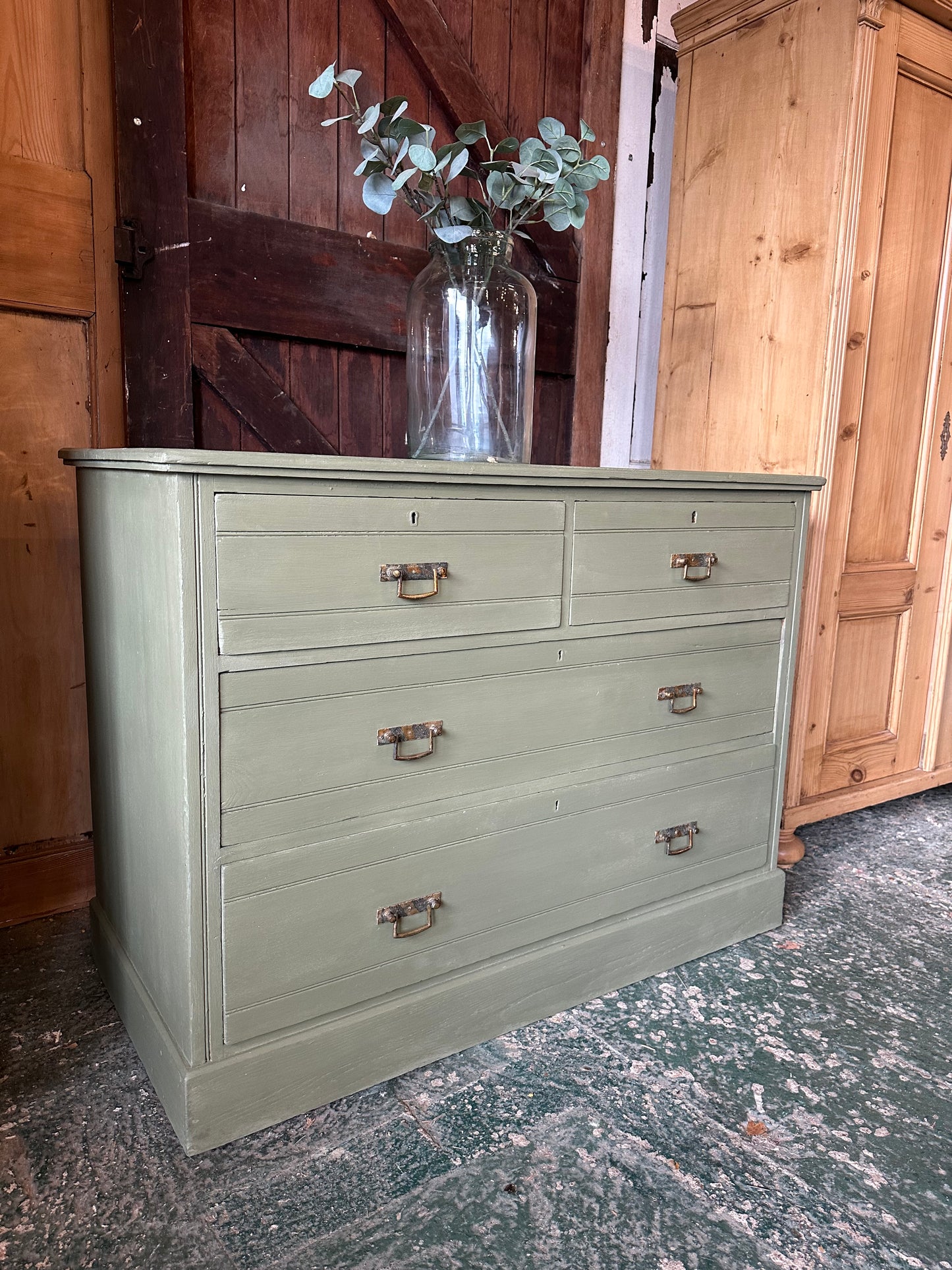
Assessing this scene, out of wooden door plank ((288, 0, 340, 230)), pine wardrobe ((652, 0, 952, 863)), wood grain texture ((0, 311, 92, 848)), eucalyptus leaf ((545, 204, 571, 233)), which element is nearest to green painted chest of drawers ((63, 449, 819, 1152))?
wood grain texture ((0, 311, 92, 848))

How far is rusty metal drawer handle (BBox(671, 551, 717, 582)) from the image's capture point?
1616mm

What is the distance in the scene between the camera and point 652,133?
2.36 metres

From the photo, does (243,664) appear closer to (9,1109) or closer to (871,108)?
(9,1109)

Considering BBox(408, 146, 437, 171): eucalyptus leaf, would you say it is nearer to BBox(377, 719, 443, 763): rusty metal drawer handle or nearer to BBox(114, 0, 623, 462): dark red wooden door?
BBox(114, 0, 623, 462): dark red wooden door

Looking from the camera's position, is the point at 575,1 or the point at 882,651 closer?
the point at 575,1

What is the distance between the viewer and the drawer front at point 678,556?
1500 millimetres

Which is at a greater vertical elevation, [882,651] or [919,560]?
[919,560]

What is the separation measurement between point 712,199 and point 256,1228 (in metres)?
2.30

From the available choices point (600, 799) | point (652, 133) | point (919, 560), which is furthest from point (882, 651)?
point (652, 133)

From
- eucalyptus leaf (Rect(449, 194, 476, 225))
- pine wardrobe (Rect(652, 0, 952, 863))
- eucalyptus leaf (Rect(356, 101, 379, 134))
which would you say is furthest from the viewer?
pine wardrobe (Rect(652, 0, 952, 863))

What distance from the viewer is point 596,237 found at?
2.26 meters

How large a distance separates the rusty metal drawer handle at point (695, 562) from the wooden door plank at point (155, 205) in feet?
3.23

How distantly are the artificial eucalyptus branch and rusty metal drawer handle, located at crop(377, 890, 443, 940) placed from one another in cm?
112

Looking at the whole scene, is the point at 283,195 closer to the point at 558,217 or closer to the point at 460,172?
the point at 460,172
